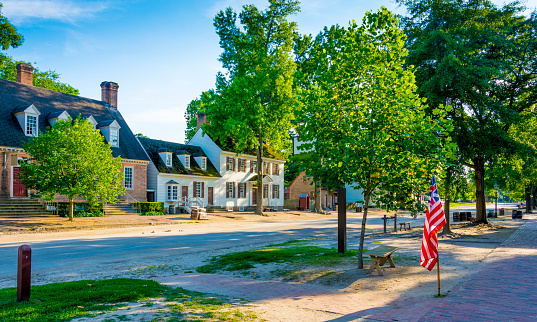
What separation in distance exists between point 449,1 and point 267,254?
19.8 m

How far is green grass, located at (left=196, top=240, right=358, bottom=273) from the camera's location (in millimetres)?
11305

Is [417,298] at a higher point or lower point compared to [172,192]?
lower

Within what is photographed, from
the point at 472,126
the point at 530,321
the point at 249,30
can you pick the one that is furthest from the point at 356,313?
the point at 249,30

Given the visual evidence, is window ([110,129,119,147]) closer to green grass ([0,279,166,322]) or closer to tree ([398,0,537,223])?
tree ([398,0,537,223])

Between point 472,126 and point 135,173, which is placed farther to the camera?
point 135,173

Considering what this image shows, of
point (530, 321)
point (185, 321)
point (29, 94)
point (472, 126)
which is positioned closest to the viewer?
point (185, 321)

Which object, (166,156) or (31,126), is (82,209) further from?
(166,156)

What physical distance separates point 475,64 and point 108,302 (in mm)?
21485

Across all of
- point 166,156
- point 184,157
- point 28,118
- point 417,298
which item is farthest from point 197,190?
point 417,298

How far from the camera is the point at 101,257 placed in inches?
526

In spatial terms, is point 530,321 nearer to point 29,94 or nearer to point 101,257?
point 101,257

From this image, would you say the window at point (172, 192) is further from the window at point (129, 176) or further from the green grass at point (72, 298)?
the green grass at point (72, 298)

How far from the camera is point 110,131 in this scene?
3725 centimetres

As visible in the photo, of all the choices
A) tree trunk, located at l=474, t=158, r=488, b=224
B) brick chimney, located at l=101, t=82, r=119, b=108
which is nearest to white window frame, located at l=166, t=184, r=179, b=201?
brick chimney, located at l=101, t=82, r=119, b=108
